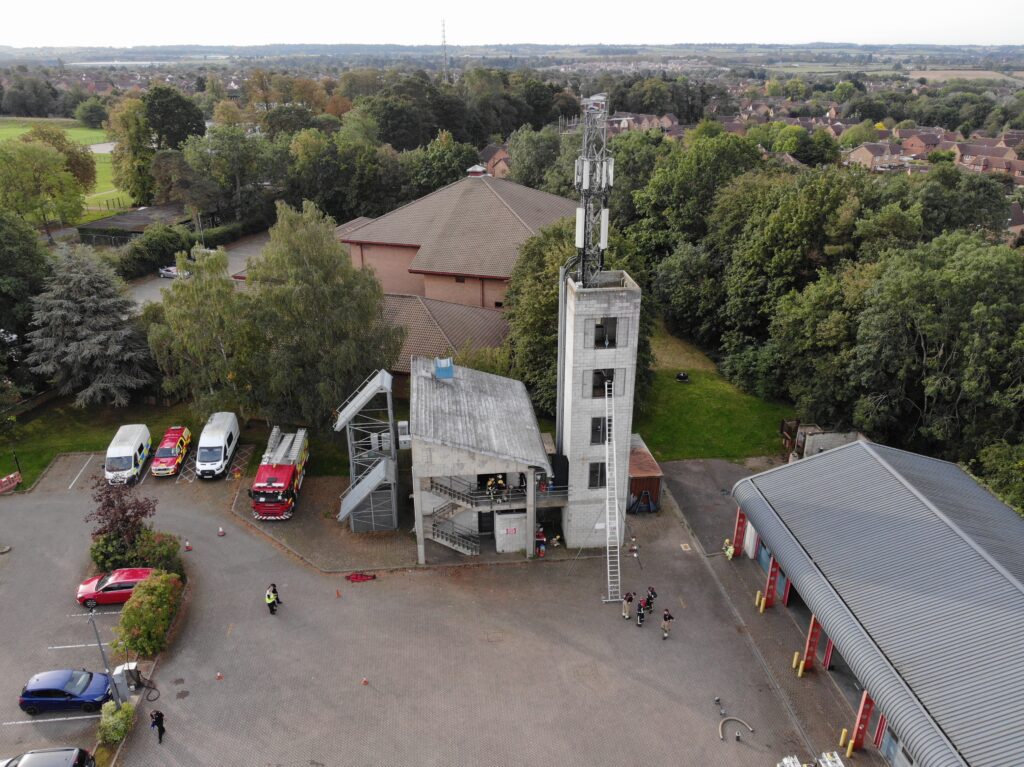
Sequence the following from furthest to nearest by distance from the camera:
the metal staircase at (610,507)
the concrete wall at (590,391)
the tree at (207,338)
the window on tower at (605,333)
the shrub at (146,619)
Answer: the tree at (207,338) < the metal staircase at (610,507) < the window on tower at (605,333) < the concrete wall at (590,391) < the shrub at (146,619)

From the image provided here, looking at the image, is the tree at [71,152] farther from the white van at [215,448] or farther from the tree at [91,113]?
the tree at [91,113]

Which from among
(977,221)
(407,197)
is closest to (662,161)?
(977,221)

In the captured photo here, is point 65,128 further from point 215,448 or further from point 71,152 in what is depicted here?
point 215,448

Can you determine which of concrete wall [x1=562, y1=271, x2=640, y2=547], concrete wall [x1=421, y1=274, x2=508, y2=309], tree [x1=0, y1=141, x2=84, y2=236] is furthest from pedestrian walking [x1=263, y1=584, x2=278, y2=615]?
tree [x1=0, y1=141, x2=84, y2=236]

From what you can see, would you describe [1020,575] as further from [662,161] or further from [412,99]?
[412,99]

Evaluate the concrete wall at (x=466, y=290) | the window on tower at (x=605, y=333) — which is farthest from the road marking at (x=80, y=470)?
the window on tower at (x=605, y=333)

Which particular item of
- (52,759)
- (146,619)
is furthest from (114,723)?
(146,619)
